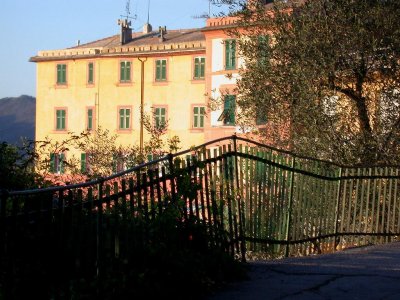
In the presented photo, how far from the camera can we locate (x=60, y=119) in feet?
217

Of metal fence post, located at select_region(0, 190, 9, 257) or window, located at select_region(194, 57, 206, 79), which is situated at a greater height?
window, located at select_region(194, 57, 206, 79)

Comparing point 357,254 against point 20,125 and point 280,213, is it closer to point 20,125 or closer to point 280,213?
point 280,213

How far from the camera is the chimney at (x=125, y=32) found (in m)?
64.4

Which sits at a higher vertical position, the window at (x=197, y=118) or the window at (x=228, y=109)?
the window at (x=228, y=109)

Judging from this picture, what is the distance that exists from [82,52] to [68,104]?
3880 mm

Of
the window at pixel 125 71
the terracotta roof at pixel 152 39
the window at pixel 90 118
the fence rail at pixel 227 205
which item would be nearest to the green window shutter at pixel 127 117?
the window at pixel 125 71

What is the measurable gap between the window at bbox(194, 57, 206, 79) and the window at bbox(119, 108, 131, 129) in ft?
19.8

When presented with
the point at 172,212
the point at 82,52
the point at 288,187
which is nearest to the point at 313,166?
the point at 288,187

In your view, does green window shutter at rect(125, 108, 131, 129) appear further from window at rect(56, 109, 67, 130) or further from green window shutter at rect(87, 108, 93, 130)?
window at rect(56, 109, 67, 130)

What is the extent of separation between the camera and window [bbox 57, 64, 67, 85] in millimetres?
65625

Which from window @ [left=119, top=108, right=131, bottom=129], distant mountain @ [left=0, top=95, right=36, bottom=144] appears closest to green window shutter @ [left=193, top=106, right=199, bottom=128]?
window @ [left=119, top=108, right=131, bottom=129]

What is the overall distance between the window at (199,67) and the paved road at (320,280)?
46.9 metres

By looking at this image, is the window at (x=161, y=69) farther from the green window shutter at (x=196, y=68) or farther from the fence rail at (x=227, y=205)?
the fence rail at (x=227, y=205)

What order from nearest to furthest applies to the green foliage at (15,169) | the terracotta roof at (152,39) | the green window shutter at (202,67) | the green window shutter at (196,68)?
the green foliage at (15,169) < the green window shutter at (202,67) < the green window shutter at (196,68) < the terracotta roof at (152,39)
